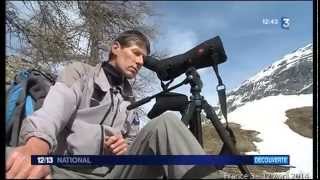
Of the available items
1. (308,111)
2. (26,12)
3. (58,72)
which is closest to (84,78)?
(58,72)

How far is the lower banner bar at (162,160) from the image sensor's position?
1875 millimetres

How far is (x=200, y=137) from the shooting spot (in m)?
2.24

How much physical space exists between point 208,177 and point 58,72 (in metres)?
0.78

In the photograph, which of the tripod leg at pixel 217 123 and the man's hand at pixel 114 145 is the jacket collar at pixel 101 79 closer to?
→ the man's hand at pixel 114 145

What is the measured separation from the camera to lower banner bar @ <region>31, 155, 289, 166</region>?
1.88m

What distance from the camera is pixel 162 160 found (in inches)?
75.2

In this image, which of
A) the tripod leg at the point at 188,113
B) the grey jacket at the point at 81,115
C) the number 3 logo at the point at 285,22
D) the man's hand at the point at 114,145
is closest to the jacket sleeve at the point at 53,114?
the grey jacket at the point at 81,115

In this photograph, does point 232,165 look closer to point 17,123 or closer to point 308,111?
point 308,111

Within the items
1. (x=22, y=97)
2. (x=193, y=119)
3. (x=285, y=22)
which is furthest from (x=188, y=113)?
(x=22, y=97)

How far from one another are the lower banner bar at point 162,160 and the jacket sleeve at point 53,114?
7 centimetres

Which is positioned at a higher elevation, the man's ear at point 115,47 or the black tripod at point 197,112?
the man's ear at point 115,47

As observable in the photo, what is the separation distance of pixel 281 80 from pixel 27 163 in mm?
1108

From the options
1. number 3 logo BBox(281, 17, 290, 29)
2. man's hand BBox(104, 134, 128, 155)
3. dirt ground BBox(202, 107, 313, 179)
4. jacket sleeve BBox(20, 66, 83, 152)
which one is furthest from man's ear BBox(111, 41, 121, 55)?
number 3 logo BBox(281, 17, 290, 29)

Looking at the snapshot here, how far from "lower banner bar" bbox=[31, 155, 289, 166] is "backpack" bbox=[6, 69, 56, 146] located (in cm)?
13
